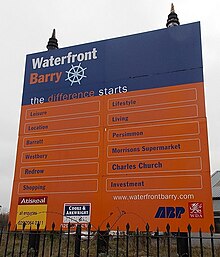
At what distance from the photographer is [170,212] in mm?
5086

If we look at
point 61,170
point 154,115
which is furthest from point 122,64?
point 61,170

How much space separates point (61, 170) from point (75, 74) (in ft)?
6.57

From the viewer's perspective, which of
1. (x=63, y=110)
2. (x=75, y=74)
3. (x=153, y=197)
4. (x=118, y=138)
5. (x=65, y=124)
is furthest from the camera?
(x=75, y=74)

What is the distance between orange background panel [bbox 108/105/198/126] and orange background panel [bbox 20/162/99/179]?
89cm

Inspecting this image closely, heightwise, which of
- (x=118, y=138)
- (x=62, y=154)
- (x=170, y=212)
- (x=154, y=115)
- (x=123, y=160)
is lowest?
(x=170, y=212)

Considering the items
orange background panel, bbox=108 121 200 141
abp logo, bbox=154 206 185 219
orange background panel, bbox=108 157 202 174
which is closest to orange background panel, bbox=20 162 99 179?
orange background panel, bbox=108 157 202 174

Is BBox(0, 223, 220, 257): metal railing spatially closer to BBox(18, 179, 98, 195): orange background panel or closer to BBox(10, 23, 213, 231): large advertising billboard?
BBox(10, 23, 213, 231): large advertising billboard

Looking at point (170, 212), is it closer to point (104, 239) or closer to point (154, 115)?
point (104, 239)

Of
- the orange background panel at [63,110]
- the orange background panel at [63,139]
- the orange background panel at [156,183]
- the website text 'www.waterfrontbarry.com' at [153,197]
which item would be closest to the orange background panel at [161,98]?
the orange background panel at [63,110]

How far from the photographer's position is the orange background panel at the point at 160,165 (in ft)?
16.8

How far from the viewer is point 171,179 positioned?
5.20m

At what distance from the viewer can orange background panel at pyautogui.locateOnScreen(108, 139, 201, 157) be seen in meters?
5.21

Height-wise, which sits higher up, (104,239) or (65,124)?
(65,124)

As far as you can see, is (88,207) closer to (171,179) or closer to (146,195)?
(146,195)
